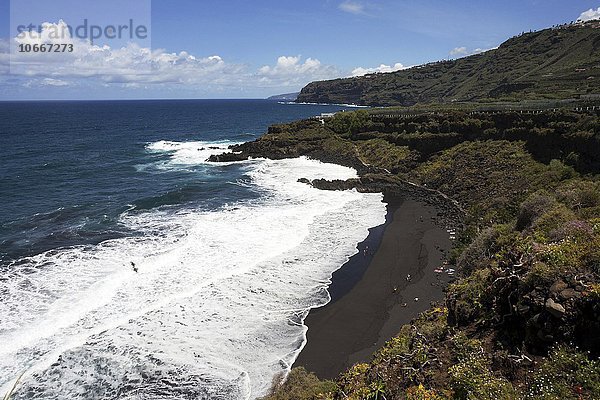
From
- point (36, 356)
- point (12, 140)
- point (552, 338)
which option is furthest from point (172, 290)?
point (12, 140)

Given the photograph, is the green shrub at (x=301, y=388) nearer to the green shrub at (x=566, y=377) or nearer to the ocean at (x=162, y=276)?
the ocean at (x=162, y=276)

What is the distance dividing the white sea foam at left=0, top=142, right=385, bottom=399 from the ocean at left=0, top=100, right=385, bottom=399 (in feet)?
0.25

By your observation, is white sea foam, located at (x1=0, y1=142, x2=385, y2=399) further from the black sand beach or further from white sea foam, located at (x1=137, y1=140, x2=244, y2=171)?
white sea foam, located at (x1=137, y1=140, x2=244, y2=171)

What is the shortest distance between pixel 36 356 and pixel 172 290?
7262mm

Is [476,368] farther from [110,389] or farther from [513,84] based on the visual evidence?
[513,84]

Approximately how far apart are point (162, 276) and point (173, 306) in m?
3.64

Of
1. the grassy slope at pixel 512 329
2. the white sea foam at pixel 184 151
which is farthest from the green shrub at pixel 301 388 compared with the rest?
the white sea foam at pixel 184 151

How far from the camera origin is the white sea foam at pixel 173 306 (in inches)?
666

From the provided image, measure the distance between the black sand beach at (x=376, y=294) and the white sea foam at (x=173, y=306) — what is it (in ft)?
3.10

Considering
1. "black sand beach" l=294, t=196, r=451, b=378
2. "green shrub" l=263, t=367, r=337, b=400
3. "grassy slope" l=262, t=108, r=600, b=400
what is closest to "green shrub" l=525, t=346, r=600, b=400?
"grassy slope" l=262, t=108, r=600, b=400

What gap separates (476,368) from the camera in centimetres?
1174

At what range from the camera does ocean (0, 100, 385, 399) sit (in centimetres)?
1728

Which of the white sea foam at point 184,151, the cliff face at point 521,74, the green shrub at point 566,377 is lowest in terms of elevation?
the white sea foam at point 184,151

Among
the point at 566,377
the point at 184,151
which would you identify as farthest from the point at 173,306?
the point at 184,151
